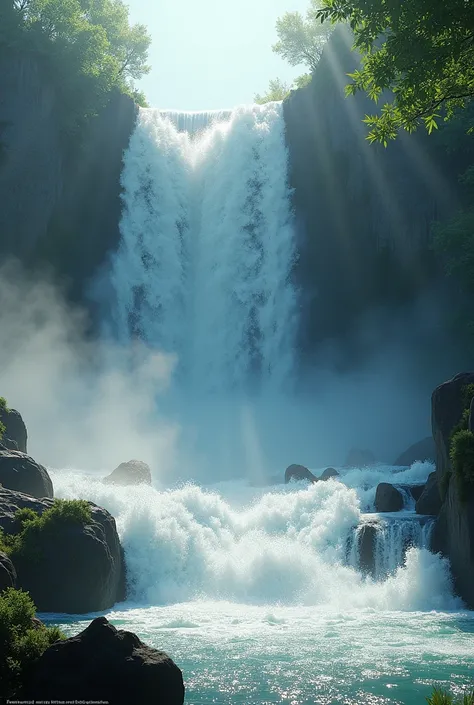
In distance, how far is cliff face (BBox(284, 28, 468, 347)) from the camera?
55.9 m

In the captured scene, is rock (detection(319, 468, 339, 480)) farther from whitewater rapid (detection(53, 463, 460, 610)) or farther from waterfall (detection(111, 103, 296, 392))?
waterfall (detection(111, 103, 296, 392))

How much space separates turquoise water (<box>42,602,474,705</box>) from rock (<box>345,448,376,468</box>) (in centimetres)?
2375

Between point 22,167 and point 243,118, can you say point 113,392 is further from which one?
point 243,118

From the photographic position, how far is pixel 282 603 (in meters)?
27.1

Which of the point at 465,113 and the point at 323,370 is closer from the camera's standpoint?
the point at 465,113

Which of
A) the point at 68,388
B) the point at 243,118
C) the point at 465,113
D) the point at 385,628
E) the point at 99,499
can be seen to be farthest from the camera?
the point at 243,118

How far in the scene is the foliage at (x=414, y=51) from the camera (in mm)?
15734

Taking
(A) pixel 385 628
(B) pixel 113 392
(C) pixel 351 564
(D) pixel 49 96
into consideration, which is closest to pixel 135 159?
(D) pixel 49 96

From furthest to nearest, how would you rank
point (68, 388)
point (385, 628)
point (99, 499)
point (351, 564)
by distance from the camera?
point (68, 388), point (99, 499), point (351, 564), point (385, 628)

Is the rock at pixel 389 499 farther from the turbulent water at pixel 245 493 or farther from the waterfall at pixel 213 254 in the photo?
the waterfall at pixel 213 254

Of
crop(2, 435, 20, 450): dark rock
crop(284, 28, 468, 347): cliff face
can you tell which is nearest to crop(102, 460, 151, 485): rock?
crop(2, 435, 20, 450): dark rock

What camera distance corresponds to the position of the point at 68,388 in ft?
183

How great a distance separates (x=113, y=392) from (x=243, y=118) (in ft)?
85.5

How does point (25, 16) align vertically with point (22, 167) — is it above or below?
above
